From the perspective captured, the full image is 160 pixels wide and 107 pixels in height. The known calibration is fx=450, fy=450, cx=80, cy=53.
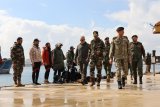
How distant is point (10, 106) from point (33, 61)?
7.65 meters

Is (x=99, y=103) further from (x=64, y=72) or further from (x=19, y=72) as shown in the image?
(x=64, y=72)

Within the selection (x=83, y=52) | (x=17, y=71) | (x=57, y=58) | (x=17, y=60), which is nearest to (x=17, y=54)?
(x=17, y=60)

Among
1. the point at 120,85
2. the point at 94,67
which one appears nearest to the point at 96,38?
the point at 94,67

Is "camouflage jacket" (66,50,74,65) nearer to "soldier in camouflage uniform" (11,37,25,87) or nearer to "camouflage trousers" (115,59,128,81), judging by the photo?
"soldier in camouflage uniform" (11,37,25,87)

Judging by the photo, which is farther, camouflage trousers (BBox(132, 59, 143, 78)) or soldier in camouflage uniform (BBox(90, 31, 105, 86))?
camouflage trousers (BBox(132, 59, 143, 78))

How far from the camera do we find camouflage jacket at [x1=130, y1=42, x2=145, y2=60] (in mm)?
16109

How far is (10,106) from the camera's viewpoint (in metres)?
9.15

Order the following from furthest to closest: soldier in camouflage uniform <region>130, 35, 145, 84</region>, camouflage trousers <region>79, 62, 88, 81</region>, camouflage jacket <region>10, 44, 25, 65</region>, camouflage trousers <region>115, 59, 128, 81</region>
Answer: camouflage trousers <region>79, 62, 88, 81</region>
soldier in camouflage uniform <region>130, 35, 145, 84</region>
camouflage jacket <region>10, 44, 25, 65</region>
camouflage trousers <region>115, 59, 128, 81</region>

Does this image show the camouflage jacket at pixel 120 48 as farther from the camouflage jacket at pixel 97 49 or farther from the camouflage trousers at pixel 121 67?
the camouflage jacket at pixel 97 49

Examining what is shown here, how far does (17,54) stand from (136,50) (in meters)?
4.25

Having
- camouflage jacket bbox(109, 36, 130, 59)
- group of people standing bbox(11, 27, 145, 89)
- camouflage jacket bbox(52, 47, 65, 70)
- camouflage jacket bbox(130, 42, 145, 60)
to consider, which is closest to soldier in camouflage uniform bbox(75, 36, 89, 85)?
group of people standing bbox(11, 27, 145, 89)

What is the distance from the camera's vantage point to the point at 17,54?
1597 centimetres

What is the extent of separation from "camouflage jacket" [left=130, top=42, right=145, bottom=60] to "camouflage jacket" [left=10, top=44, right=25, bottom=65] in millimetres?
3947

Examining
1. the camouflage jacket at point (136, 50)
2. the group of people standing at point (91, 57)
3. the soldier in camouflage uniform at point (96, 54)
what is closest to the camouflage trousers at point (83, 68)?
the group of people standing at point (91, 57)
